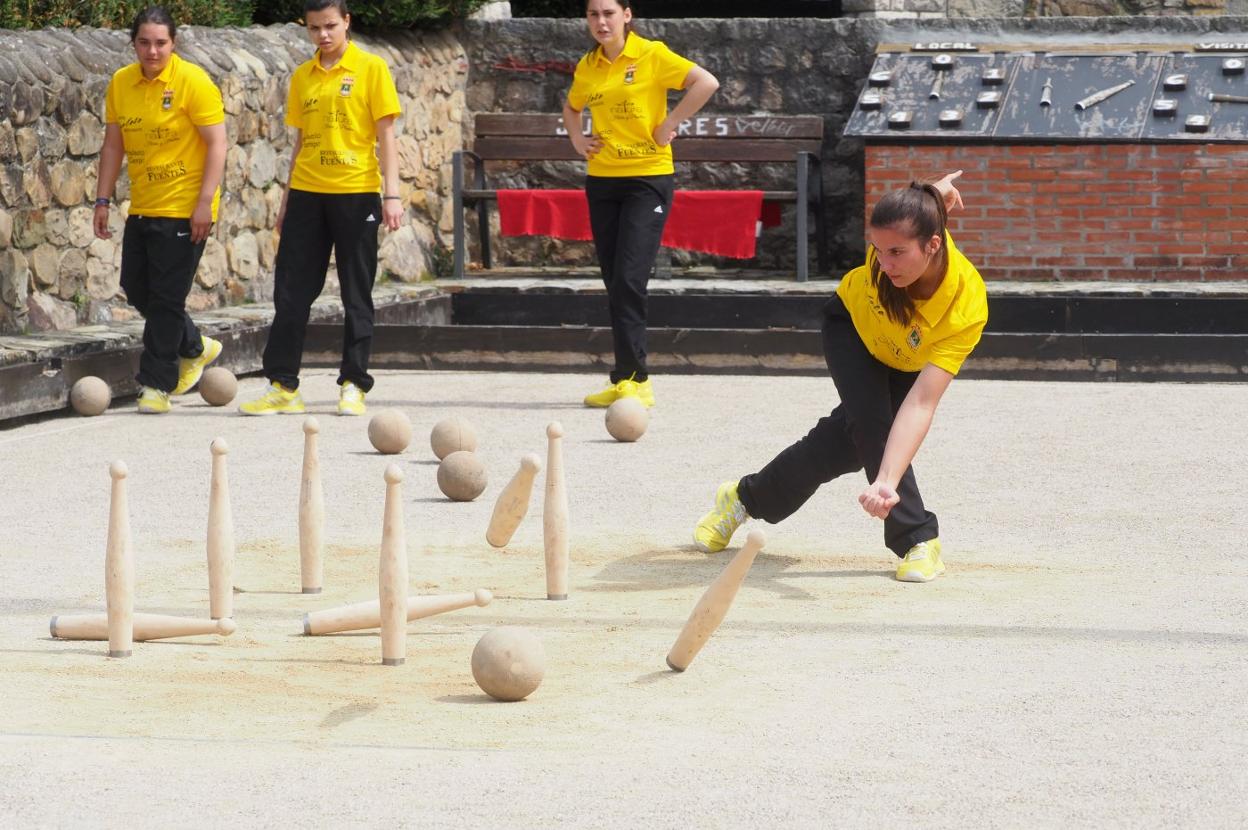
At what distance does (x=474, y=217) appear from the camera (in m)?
15.8

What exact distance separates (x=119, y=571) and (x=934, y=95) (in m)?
10.2

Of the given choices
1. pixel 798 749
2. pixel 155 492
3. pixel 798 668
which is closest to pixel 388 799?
pixel 798 749

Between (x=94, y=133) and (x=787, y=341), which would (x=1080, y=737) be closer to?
(x=787, y=341)

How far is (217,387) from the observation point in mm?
9953

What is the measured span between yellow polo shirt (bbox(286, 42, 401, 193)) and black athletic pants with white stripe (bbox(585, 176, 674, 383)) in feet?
3.50

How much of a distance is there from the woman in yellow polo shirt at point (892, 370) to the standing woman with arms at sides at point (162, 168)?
3.98m

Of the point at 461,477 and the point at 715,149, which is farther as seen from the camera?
the point at 715,149

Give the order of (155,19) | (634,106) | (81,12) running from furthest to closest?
(81,12), (634,106), (155,19)

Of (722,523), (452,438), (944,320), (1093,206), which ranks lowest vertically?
(1093,206)

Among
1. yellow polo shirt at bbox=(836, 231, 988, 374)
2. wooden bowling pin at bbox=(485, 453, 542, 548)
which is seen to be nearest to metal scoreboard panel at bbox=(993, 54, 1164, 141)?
yellow polo shirt at bbox=(836, 231, 988, 374)

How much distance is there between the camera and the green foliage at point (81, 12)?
1134 cm

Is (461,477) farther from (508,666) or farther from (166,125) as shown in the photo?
(166,125)

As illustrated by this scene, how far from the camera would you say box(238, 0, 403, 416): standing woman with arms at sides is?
937cm

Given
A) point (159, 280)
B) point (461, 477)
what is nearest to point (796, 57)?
point (159, 280)
